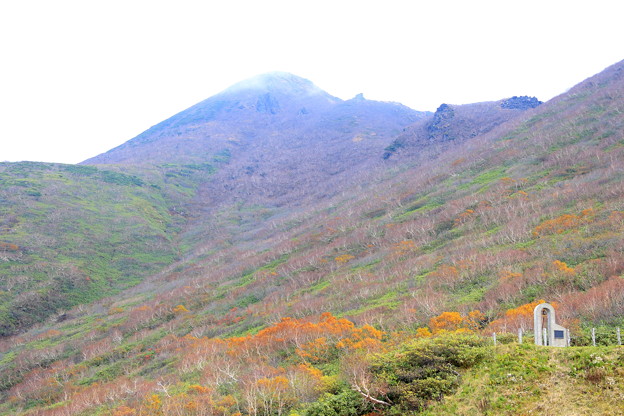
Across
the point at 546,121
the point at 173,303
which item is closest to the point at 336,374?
the point at 173,303

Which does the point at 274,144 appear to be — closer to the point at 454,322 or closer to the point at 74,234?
the point at 74,234

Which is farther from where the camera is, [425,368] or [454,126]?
[454,126]

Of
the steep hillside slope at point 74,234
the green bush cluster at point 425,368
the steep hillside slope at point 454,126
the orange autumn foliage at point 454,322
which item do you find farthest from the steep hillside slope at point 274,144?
the green bush cluster at point 425,368

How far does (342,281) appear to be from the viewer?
3419 centimetres

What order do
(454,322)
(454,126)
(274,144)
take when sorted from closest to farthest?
(454,322)
(454,126)
(274,144)

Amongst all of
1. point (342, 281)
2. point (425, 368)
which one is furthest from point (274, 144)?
point (425, 368)

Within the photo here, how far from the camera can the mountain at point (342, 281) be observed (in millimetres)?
13445

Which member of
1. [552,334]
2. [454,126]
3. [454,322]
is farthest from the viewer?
[454,126]

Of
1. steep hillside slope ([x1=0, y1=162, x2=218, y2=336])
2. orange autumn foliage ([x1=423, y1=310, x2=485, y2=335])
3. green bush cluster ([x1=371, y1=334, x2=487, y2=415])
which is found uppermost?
steep hillside slope ([x1=0, y1=162, x2=218, y2=336])

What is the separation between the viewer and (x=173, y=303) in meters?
43.2

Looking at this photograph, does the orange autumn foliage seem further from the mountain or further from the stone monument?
the stone monument

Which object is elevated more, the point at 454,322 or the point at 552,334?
the point at 552,334

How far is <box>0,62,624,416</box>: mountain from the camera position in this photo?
529 inches

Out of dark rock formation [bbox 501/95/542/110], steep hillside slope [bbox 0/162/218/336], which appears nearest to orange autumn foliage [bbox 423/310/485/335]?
steep hillside slope [bbox 0/162/218/336]
